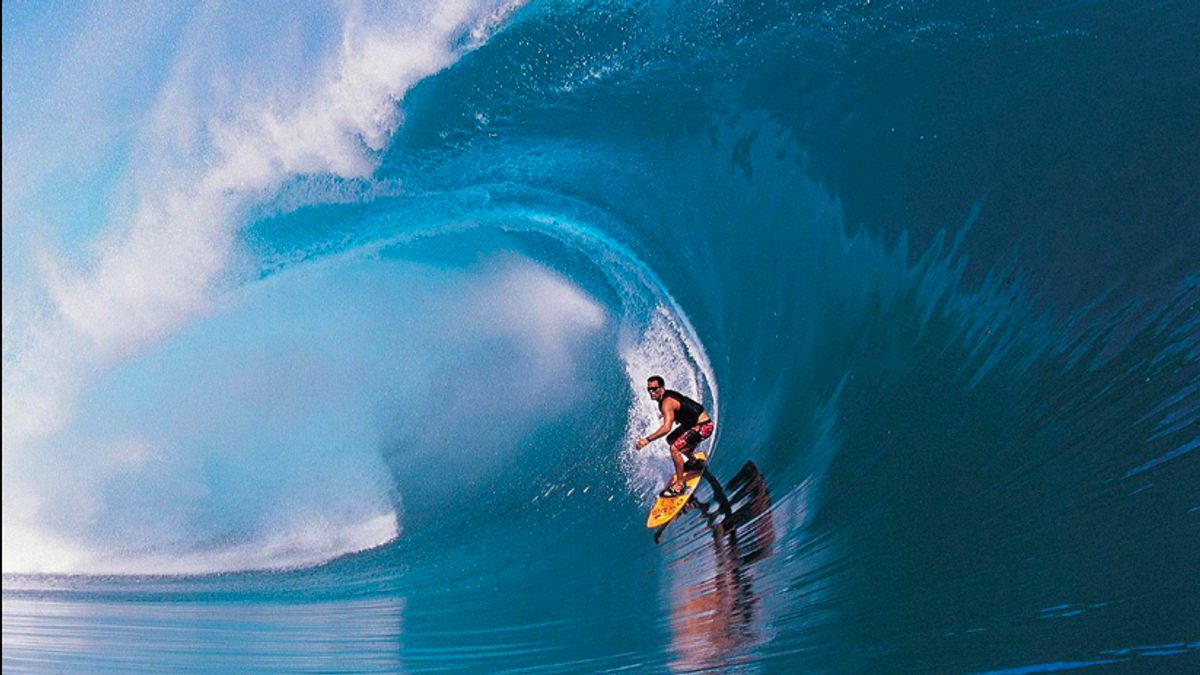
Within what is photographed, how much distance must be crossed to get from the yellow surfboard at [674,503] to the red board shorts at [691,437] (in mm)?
155

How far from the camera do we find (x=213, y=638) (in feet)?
22.1

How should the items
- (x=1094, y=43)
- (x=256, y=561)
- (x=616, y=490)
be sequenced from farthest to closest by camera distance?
1. (x=256, y=561)
2. (x=616, y=490)
3. (x=1094, y=43)

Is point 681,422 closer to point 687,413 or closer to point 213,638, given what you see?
point 687,413

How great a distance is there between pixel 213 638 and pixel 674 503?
3.91 m

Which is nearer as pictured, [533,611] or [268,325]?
[533,611]

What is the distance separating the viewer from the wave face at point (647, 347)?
4.63 meters

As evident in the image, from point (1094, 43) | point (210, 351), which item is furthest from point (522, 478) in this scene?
point (1094, 43)

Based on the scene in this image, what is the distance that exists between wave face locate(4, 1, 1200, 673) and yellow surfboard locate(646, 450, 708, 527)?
0.42ft

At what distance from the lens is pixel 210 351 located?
8.60 meters

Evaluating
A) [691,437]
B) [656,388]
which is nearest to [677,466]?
[691,437]

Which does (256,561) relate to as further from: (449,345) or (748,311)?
(748,311)

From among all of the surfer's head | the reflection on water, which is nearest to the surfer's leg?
the surfer's head

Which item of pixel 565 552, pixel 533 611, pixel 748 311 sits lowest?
pixel 533 611

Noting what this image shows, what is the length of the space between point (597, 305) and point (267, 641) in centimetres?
380
